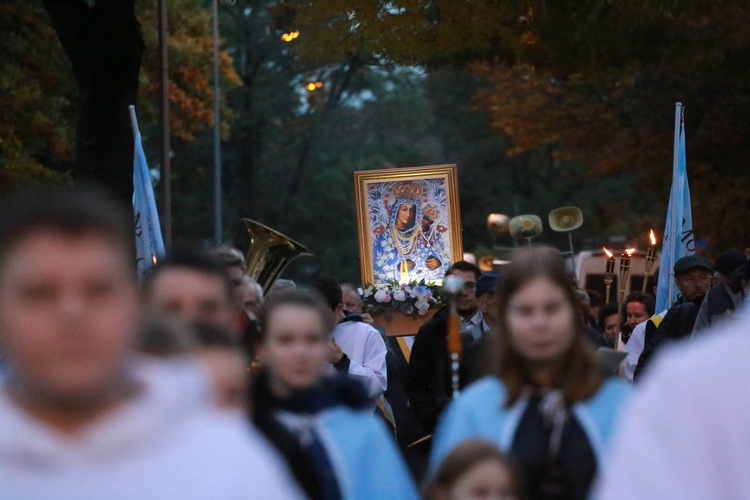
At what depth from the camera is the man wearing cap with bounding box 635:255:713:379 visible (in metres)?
8.95

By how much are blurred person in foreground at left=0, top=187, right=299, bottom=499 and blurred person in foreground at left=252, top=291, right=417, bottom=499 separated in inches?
85.1

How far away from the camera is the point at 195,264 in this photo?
3621mm

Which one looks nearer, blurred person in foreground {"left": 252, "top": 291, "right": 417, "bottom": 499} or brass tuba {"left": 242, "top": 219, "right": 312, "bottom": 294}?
blurred person in foreground {"left": 252, "top": 291, "right": 417, "bottom": 499}

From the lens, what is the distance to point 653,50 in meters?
15.5

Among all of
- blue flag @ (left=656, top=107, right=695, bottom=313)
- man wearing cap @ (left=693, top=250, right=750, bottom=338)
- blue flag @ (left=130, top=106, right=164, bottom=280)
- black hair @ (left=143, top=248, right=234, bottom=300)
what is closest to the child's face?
black hair @ (left=143, top=248, right=234, bottom=300)

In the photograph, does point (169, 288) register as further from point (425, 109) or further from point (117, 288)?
point (425, 109)

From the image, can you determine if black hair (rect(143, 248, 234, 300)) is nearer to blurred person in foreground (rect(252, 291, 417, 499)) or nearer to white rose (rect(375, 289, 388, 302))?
blurred person in foreground (rect(252, 291, 417, 499))

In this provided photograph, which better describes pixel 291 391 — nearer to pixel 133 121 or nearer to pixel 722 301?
pixel 722 301

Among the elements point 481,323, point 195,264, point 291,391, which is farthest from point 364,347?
point 195,264

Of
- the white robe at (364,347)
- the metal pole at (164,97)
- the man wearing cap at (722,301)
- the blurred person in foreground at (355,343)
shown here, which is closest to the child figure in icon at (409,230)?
the blurred person in foreground at (355,343)

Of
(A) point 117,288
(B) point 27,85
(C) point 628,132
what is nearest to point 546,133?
(C) point 628,132

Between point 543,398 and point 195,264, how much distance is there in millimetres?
974

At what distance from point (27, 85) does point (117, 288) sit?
19.6 meters

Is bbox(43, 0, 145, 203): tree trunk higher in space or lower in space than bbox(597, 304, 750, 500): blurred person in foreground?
higher
